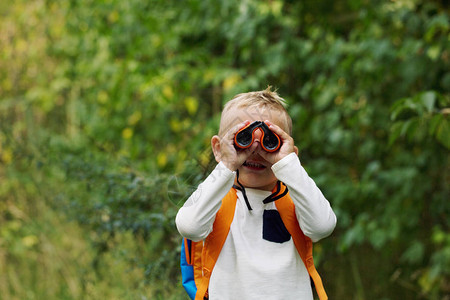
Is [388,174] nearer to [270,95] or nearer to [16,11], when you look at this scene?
[270,95]

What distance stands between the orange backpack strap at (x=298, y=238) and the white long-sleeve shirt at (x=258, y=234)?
2 cm

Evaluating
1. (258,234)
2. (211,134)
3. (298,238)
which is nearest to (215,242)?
(258,234)

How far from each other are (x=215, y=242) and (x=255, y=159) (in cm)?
29

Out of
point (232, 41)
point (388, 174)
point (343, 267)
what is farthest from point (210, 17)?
point (343, 267)

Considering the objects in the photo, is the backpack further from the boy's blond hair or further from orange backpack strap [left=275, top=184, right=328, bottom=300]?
the boy's blond hair

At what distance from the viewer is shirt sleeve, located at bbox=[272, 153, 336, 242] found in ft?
5.31

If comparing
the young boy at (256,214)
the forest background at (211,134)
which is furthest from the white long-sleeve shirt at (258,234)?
the forest background at (211,134)

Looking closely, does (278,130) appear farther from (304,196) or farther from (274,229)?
(274,229)

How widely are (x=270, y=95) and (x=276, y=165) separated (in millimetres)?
314

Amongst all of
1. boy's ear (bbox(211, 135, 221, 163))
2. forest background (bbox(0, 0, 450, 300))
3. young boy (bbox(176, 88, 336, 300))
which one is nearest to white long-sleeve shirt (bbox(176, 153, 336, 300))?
young boy (bbox(176, 88, 336, 300))

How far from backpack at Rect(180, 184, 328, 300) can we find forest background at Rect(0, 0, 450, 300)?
0.88 metres

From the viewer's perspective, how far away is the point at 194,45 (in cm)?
457

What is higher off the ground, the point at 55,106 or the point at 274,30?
the point at 274,30

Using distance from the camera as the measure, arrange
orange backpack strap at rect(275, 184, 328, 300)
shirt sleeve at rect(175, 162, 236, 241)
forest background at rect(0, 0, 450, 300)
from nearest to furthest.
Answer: shirt sleeve at rect(175, 162, 236, 241), orange backpack strap at rect(275, 184, 328, 300), forest background at rect(0, 0, 450, 300)
